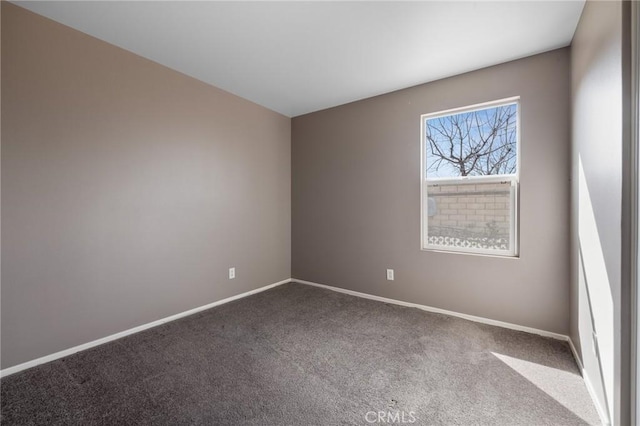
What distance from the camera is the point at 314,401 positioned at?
61.9 inches

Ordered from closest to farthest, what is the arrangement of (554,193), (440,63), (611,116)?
1. (611,116)
2. (554,193)
3. (440,63)

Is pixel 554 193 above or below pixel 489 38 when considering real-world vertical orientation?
below

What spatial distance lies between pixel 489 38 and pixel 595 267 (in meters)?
1.81

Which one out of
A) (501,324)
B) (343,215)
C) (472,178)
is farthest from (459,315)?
(343,215)

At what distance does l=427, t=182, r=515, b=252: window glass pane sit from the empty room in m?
0.02

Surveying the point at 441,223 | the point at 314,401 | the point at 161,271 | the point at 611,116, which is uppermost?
the point at 611,116

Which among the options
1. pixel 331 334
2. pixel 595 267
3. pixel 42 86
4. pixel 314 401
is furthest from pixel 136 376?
pixel 595 267

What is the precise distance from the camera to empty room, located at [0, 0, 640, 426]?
1.50 meters

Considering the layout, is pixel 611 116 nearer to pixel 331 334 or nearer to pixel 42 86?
pixel 331 334

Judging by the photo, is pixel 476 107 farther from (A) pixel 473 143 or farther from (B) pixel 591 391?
(B) pixel 591 391

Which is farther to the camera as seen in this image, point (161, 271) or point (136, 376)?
point (161, 271)

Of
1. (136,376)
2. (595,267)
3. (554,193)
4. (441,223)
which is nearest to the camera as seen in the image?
(595,267)

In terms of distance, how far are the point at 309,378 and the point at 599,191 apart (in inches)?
79.3

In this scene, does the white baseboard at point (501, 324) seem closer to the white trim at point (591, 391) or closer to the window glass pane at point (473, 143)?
the white trim at point (591, 391)
